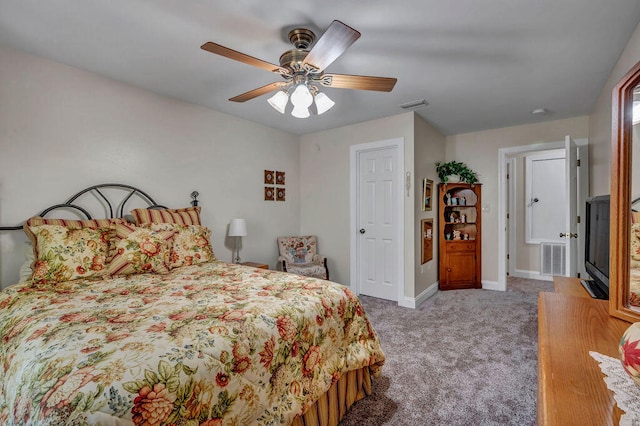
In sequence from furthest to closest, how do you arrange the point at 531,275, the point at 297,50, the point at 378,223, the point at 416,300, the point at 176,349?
the point at 531,275, the point at 378,223, the point at 416,300, the point at 297,50, the point at 176,349

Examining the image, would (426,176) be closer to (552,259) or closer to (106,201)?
(552,259)

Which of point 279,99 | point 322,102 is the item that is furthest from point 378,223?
point 279,99

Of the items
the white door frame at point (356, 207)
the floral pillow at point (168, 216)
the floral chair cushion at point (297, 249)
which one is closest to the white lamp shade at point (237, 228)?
the floral pillow at point (168, 216)

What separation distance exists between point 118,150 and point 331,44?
7.54ft

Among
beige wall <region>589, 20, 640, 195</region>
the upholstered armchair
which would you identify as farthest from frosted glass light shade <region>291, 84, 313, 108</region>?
the upholstered armchair

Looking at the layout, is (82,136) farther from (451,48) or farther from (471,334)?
(471,334)

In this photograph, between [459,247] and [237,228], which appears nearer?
[237,228]

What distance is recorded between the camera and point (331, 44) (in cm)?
162

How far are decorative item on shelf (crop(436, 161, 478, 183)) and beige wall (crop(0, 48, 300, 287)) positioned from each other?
101 inches

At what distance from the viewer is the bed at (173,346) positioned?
92 centimetres

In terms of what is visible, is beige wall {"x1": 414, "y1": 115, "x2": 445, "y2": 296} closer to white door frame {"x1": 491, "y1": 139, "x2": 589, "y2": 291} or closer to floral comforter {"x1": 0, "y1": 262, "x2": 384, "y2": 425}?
white door frame {"x1": 491, "y1": 139, "x2": 589, "y2": 291}

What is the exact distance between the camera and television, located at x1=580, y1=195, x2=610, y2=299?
1.69 metres

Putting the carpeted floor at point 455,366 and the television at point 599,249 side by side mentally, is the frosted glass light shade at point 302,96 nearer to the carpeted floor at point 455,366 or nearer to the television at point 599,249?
the television at point 599,249

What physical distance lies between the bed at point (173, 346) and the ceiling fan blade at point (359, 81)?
1430 mm
